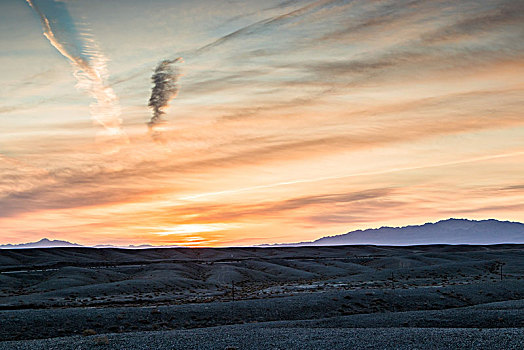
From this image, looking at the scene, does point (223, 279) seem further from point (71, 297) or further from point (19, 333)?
point (19, 333)

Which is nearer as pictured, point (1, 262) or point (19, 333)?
point (19, 333)

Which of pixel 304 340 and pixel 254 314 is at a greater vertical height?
pixel 304 340

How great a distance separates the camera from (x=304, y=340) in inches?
1073

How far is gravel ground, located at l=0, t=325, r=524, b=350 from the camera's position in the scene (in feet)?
82.6

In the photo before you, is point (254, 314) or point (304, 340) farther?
point (254, 314)

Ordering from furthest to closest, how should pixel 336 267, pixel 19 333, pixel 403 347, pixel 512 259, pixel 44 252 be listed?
1. pixel 44 252
2. pixel 512 259
3. pixel 336 267
4. pixel 19 333
5. pixel 403 347

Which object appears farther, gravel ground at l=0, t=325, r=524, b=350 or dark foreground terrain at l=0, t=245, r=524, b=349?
dark foreground terrain at l=0, t=245, r=524, b=349

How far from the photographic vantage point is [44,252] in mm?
146500

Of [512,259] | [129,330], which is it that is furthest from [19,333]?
[512,259]

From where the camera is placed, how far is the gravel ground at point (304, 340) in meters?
25.2

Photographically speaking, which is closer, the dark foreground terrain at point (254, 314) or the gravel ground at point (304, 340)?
the gravel ground at point (304, 340)

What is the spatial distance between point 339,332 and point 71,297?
1687 inches

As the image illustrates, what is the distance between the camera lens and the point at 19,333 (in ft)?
111

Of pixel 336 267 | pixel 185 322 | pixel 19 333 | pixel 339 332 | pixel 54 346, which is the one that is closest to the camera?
pixel 54 346
